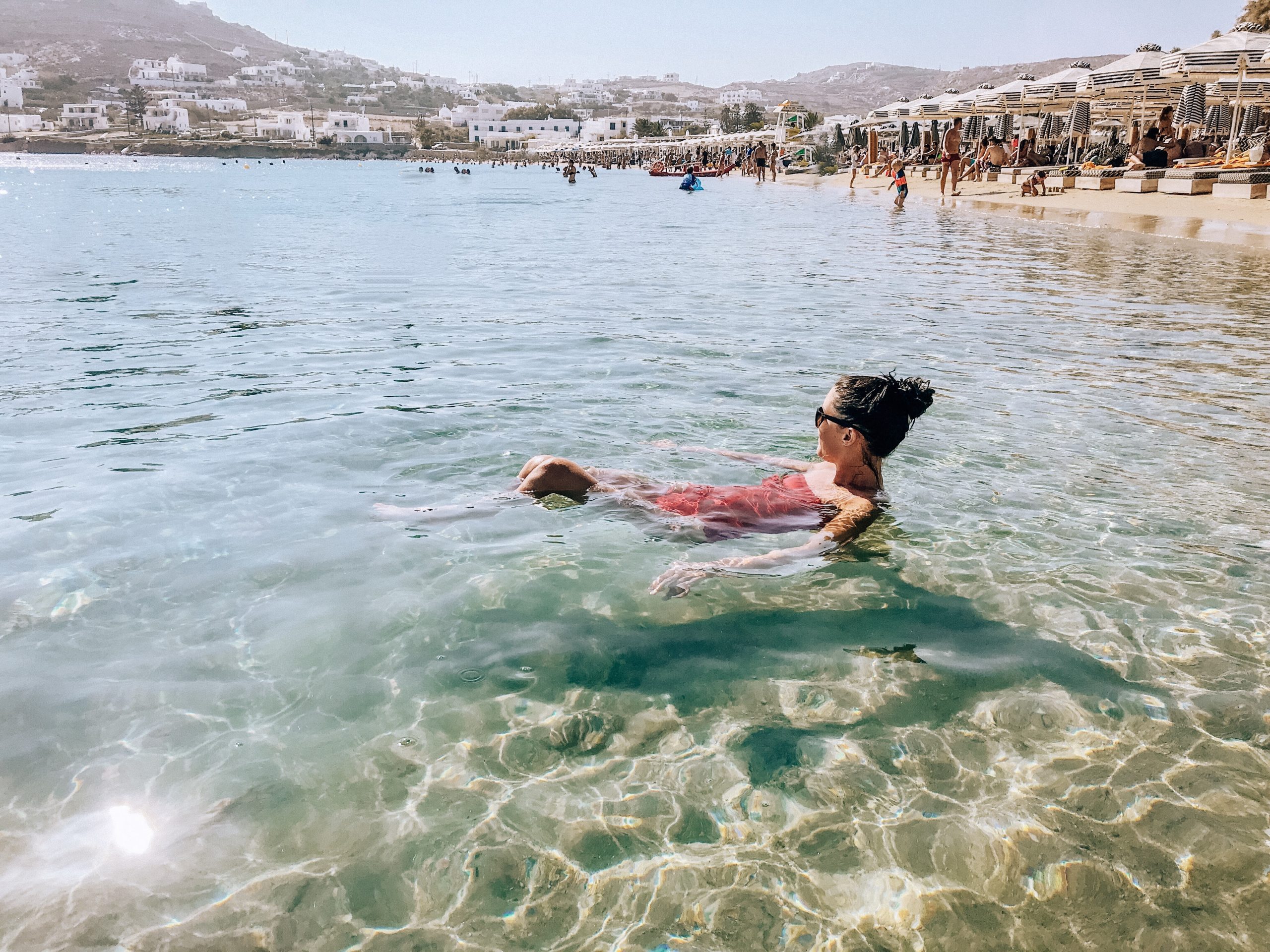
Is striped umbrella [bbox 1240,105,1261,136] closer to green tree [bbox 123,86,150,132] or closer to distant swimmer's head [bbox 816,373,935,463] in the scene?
distant swimmer's head [bbox 816,373,935,463]

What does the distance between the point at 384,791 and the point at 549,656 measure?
91 centimetres

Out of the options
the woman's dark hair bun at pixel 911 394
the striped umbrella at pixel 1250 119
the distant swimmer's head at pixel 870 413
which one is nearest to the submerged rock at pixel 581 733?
the distant swimmer's head at pixel 870 413

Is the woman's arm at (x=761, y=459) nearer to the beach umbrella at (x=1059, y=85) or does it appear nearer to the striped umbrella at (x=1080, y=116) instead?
the beach umbrella at (x=1059, y=85)

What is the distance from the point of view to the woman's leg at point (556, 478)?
462 cm

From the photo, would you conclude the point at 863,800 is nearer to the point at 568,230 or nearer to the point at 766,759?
the point at 766,759

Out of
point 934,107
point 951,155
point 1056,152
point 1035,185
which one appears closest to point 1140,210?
point 1035,185

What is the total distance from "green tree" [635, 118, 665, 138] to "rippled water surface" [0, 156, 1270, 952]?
163729mm

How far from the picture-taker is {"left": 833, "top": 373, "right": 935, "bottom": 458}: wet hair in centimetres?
415

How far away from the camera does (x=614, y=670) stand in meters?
3.33

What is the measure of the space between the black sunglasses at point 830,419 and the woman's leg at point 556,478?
1276 millimetres

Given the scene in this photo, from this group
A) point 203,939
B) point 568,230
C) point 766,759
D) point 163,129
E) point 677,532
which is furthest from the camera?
point 163,129

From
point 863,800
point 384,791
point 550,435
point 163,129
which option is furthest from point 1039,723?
point 163,129

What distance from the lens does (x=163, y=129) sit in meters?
189

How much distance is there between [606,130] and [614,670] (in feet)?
655
